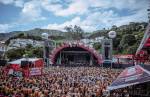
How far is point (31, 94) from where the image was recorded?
17.7 m

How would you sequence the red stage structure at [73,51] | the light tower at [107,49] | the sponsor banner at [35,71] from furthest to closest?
the red stage structure at [73,51]
the light tower at [107,49]
the sponsor banner at [35,71]

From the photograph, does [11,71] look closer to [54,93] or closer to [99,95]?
[54,93]

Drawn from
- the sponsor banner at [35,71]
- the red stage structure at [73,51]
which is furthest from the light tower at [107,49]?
the sponsor banner at [35,71]

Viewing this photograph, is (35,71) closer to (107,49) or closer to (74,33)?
(107,49)

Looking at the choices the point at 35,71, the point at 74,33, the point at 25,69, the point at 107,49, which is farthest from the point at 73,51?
the point at 74,33

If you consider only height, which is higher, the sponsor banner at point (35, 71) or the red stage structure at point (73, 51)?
the red stage structure at point (73, 51)

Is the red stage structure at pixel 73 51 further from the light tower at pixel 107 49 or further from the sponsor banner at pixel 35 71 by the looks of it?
the sponsor banner at pixel 35 71

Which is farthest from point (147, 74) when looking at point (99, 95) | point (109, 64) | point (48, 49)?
point (48, 49)

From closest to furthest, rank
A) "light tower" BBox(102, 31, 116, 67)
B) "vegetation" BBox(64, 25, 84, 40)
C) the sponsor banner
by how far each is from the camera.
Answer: the sponsor banner → "light tower" BBox(102, 31, 116, 67) → "vegetation" BBox(64, 25, 84, 40)

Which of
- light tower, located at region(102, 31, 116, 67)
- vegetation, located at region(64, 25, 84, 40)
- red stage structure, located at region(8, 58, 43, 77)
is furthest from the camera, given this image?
vegetation, located at region(64, 25, 84, 40)

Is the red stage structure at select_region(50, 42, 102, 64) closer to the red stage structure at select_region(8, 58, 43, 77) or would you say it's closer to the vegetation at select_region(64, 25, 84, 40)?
the red stage structure at select_region(8, 58, 43, 77)

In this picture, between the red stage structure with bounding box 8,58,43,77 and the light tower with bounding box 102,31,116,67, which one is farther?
the light tower with bounding box 102,31,116,67

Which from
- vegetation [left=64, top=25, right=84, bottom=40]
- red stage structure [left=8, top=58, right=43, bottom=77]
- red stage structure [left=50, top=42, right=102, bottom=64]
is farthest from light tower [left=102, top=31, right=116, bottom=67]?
vegetation [left=64, top=25, right=84, bottom=40]

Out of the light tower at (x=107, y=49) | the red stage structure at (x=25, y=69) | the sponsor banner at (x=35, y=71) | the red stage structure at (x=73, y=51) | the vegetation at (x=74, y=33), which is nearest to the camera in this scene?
the red stage structure at (x=25, y=69)
